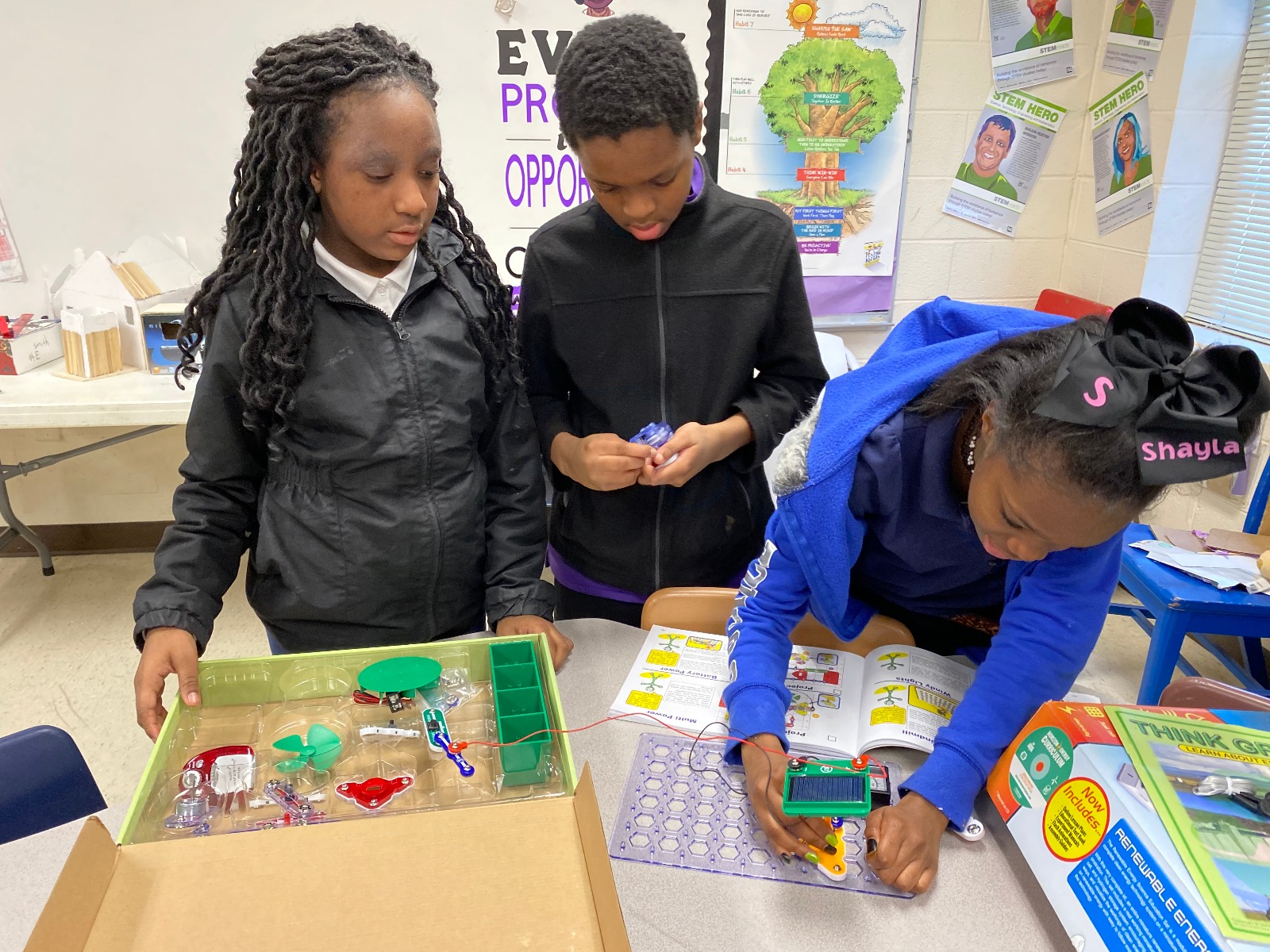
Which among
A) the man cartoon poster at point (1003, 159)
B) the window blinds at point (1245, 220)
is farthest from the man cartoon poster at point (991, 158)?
the window blinds at point (1245, 220)

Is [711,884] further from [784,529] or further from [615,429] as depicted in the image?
[615,429]

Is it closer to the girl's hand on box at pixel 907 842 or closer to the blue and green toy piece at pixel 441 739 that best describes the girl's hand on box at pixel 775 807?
the girl's hand on box at pixel 907 842

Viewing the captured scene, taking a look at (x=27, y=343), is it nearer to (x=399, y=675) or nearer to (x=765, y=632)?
(x=399, y=675)

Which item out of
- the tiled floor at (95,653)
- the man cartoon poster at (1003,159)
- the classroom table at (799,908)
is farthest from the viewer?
the man cartoon poster at (1003,159)

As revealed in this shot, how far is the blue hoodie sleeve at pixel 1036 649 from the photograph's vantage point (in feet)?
2.87

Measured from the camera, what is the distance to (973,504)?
83 cm

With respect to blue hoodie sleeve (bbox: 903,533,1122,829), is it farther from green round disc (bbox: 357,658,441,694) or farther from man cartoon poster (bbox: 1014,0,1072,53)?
man cartoon poster (bbox: 1014,0,1072,53)

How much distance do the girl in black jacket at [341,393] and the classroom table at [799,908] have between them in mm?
199

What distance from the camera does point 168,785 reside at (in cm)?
79

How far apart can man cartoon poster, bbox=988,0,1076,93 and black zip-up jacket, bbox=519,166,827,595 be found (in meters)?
1.88

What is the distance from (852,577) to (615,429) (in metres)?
0.39

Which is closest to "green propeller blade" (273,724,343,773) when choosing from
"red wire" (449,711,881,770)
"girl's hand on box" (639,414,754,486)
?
"red wire" (449,711,881,770)

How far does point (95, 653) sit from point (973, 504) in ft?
8.49

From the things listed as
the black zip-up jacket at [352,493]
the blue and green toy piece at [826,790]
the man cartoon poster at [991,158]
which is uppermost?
the man cartoon poster at [991,158]
